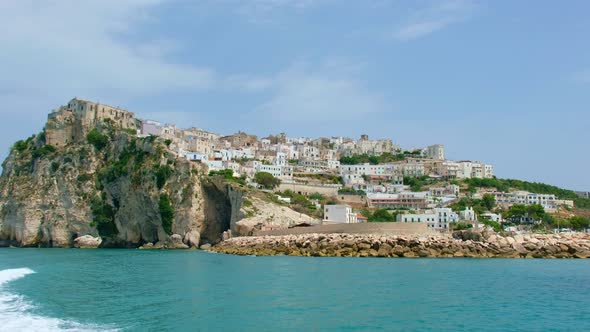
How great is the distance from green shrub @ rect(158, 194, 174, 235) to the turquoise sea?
81.1ft

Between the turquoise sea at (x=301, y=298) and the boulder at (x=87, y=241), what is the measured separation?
1129 inches

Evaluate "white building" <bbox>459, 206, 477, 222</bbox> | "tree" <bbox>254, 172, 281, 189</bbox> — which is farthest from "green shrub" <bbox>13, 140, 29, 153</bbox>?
"white building" <bbox>459, 206, 477, 222</bbox>

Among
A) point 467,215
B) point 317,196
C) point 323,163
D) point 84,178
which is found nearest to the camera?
point 84,178

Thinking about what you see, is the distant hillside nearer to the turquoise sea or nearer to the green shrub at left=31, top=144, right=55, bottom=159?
the green shrub at left=31, top=144, right=55, bottom=159

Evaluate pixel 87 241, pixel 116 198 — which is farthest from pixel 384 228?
pixel 87 241

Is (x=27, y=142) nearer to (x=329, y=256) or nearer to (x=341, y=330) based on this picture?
(x=329, y=256)

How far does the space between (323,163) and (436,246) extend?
62.9 m

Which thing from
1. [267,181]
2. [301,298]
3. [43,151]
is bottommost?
[301,298]

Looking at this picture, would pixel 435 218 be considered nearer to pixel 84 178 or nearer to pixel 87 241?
pixel 87 241

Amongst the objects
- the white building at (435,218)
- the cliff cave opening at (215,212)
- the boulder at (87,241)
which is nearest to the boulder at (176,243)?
the cliff cave opening at (215,212)

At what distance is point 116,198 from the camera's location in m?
58.5

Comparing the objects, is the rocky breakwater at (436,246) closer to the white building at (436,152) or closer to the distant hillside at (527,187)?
the distant hillside at (527,187)

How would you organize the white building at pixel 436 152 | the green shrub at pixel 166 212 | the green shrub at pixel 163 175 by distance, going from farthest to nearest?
the white building at pixel 436 152 < the green shrub at pixel 163 175 < the green shrub at pixel 166 212

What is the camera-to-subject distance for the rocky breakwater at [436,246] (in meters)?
35.6
